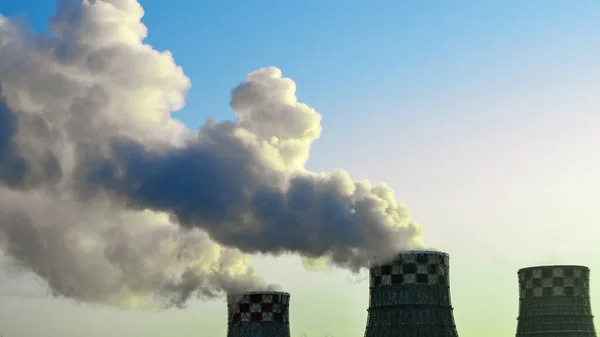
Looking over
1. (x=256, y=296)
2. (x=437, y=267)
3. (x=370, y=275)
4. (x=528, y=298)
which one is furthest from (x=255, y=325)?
(x=528, y=298)

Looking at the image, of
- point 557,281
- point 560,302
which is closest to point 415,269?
point 557,281

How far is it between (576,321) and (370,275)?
2130 cm

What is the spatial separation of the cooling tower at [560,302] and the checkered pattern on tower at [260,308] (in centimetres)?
2352

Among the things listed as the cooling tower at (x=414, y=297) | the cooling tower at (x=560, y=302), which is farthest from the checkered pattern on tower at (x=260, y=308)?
the cooling tower at (x=560, y=302)

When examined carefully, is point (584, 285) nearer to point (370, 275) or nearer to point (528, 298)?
point (528, 298)

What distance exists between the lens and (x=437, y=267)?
74938 millimetres

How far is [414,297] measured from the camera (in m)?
74.1

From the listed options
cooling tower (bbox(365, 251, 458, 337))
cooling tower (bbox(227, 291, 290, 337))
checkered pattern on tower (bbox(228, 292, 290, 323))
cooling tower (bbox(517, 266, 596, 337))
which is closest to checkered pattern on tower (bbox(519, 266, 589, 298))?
cooling tower (bbox(517, 266, 596, 337))

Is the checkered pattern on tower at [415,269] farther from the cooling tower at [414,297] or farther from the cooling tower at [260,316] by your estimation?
the cooling tower at [260,316]

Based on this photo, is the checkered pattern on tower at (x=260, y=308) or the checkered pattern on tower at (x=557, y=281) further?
the checkered pattern on tower at (x=260, y=308)

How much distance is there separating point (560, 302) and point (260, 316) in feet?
90.9

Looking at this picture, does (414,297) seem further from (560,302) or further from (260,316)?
(260,316)

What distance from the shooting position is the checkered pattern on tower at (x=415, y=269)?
243 ft

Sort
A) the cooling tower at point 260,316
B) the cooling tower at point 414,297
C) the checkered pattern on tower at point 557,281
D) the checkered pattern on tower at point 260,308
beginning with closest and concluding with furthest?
the cooling tower at point 414,297 → the checkered pattern on tower at point 557,281 → the cooling tower at point 260,316 → the checkered pattern on tower at point 260,308
